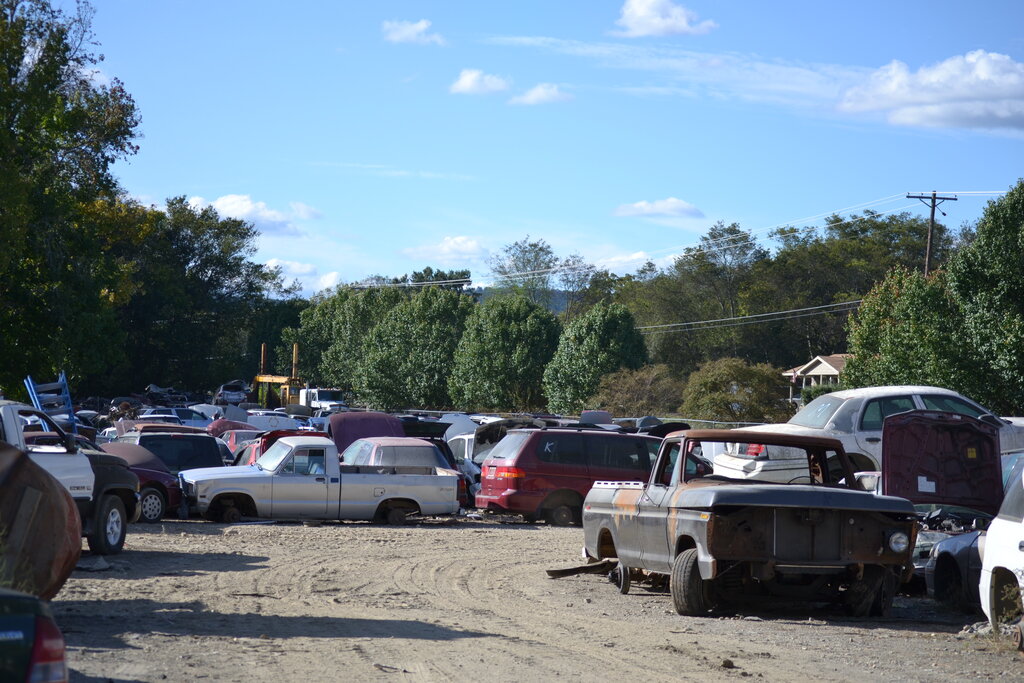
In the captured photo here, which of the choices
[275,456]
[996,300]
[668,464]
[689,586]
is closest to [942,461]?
[668,464]

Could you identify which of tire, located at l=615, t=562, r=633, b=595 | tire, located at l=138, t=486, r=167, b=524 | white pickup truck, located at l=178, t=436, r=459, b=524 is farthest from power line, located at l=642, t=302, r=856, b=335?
tire, located at l=615, t=562, r=633, b=595

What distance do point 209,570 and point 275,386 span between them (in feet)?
237

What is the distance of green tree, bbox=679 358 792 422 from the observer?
50.8 meters

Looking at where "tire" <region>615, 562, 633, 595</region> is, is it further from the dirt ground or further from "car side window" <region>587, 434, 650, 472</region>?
"car side window" <region>587, 434, 650, 472</region>

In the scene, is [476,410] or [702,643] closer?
[702,643]

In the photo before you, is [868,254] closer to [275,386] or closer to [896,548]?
[275,386]

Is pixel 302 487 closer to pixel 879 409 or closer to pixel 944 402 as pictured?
pixel 879 409

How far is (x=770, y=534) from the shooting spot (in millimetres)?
9938

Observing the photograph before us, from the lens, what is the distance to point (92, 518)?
1430 cm

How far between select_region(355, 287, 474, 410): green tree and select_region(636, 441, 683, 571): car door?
195 feet

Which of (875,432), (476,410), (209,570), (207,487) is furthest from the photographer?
(476,410)

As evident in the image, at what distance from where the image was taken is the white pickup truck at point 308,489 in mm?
20078

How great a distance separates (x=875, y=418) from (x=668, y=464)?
25.0 ft

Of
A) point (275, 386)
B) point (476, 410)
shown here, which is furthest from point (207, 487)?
point (275, 386)
